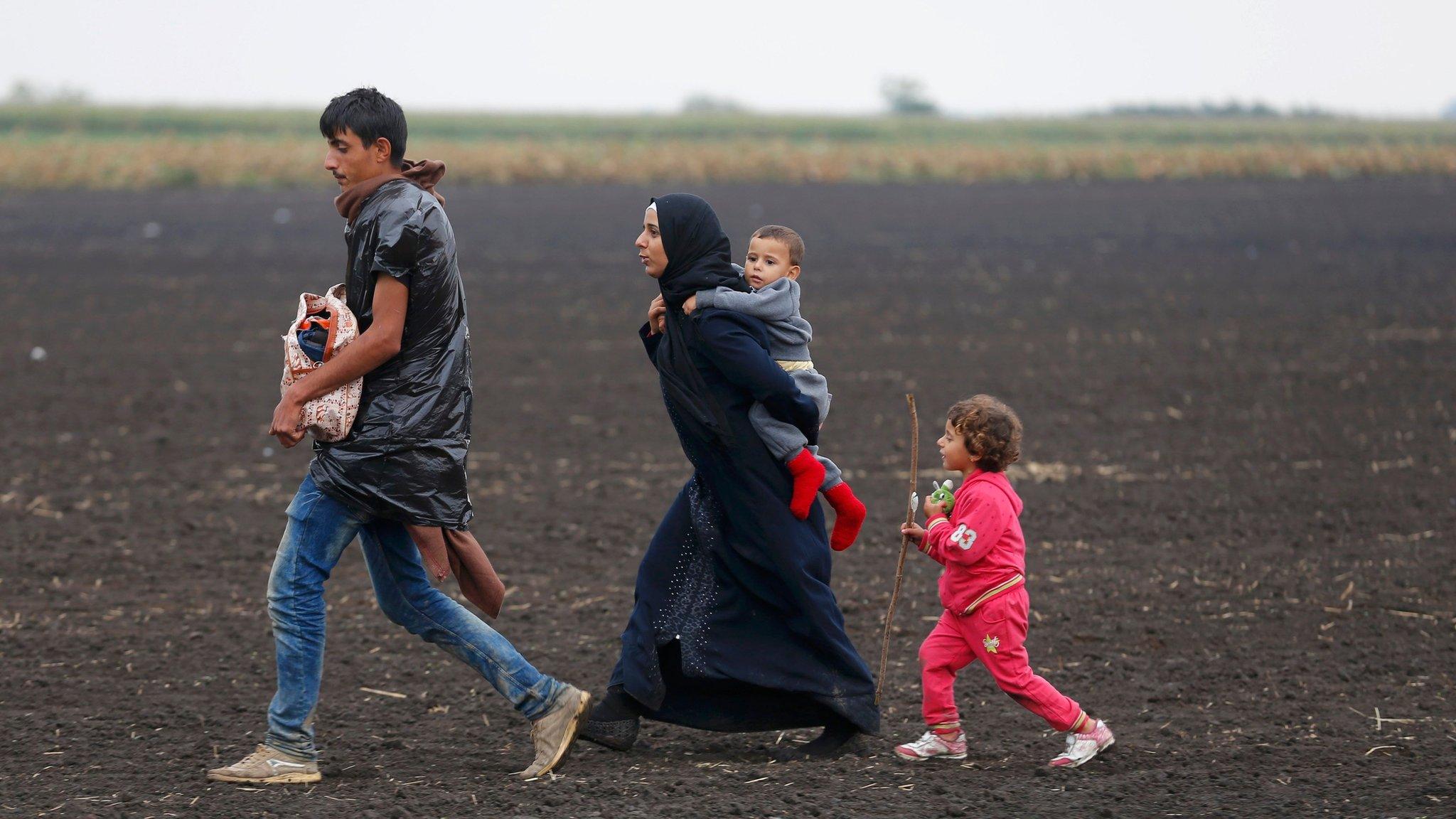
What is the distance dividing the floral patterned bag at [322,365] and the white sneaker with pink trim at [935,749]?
6.78 feet

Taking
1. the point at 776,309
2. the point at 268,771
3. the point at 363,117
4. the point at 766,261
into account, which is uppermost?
the point at 363,117

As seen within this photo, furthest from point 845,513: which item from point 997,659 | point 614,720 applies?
point 614,720

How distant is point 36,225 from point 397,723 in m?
22.2

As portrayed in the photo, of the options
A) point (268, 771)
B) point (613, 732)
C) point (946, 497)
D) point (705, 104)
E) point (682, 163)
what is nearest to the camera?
point (268, 771)

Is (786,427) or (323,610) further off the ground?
(786,427)

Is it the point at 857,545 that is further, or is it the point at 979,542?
the point at 857,545

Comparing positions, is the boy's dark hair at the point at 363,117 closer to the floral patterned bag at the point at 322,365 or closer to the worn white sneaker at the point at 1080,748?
the floral patterned bag at the point at 322,365

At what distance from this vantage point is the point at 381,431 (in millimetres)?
4363

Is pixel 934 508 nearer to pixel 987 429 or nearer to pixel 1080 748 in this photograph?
pixel 987 429

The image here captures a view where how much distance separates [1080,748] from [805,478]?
125 cm

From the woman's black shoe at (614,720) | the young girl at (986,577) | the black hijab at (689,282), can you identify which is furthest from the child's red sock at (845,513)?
the woman's black shoe at (614,720)

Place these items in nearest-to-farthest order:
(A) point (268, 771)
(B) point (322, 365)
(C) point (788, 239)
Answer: (B) point (322, 365), (A) point (268, 771), (C) point (788, 239)

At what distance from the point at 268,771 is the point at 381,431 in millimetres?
1111

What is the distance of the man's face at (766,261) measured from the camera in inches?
181
